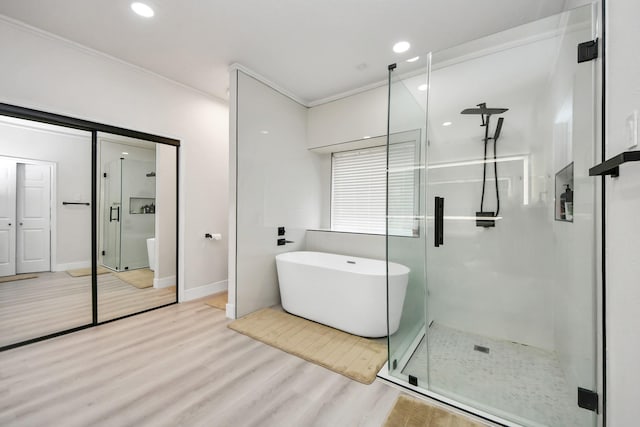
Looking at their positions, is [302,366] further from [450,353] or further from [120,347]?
[120,347]

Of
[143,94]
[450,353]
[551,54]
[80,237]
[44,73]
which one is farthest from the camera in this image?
[143,94]

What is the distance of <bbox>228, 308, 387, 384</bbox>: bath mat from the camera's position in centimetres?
187

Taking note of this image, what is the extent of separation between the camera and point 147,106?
2.81 m

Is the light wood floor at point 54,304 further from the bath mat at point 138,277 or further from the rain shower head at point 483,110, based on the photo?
the rain shower head at point 483,110

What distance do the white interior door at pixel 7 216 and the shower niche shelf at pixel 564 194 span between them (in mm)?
4239

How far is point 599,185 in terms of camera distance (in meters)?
1.16

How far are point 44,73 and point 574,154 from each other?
13.1 ft

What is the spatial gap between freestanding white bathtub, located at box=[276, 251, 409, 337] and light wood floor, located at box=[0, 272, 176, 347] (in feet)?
5.67

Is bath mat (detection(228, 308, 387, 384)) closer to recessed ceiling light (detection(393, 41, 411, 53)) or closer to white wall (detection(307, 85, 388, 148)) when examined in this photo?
white wall (detection(307, 85, 388, 148))

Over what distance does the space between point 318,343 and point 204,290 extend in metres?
1.90

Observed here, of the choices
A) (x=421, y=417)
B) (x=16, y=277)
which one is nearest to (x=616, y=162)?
(x=421, y=417)

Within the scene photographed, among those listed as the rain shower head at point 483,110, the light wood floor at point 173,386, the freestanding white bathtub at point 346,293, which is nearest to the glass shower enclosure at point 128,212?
the light wood floor at point 173,386

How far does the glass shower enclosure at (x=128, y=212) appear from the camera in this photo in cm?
265

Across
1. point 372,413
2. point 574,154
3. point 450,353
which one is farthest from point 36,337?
point 574,154
